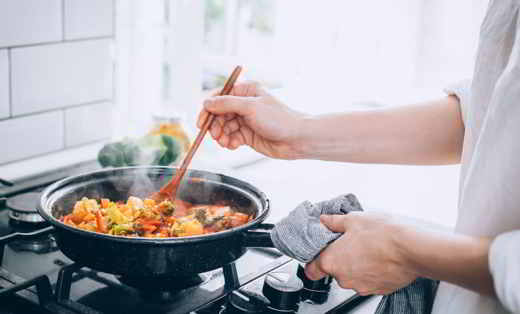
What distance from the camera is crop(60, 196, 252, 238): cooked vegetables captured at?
0.99m

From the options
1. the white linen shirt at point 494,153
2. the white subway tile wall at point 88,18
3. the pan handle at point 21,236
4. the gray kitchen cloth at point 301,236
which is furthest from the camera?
the white subway tile wall at point 88,18

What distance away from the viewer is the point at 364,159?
1.17m

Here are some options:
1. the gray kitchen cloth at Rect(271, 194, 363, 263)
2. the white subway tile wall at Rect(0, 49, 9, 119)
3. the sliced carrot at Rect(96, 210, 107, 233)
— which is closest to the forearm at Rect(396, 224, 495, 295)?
the gray kitchen cloth at Rect(271, 194, 363, 263)

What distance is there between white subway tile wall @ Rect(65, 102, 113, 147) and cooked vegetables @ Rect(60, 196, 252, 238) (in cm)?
43

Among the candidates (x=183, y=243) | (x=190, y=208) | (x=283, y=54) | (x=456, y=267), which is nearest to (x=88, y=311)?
(x=183, y=243)

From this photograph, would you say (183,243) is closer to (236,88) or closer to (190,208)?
(190,208)

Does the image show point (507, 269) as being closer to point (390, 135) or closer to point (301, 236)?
point (301, 236)

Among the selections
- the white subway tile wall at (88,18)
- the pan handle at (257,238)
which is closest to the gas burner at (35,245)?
the pan handle at (257,238)

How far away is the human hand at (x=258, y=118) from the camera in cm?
117

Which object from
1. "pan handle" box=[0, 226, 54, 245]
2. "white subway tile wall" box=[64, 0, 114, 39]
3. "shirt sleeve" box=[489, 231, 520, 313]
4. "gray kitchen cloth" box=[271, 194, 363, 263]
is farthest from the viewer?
"white subway tile wall" box=[64, 0, 114, 39]

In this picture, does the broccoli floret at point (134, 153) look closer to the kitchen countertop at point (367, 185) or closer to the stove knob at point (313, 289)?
the kitchen countertop at point (367, 185)

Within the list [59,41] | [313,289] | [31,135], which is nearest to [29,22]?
[59,41]

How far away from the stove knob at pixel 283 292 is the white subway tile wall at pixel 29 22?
28.8 inches

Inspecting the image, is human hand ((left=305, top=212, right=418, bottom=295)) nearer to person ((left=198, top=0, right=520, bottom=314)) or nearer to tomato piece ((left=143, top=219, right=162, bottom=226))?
person ((left=198, top=0, right=520, bottom=314))
